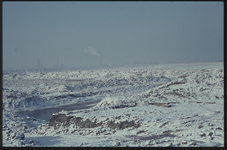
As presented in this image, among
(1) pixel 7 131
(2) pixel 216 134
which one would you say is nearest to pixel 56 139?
(1) pixel 7 131

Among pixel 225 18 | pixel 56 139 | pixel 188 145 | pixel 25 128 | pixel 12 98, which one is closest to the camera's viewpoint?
pixel 188 145

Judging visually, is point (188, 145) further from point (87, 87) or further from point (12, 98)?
point (87, 87)

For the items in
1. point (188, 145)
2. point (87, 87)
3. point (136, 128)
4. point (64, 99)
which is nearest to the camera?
point (188, 145)

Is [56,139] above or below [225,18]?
below

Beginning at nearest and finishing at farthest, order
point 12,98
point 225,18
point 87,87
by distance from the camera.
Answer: point 225,18 < point 12,98 < point 87,87

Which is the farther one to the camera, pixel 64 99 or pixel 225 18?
pixel 64 99

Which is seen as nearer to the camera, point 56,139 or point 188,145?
point 188,145

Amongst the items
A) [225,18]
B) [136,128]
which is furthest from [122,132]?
[225,18]

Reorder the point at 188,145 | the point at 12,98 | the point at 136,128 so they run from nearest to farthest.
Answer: the point at 188,145
the point at 136,128
the point at 12,98

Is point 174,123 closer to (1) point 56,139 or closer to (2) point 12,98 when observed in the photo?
(1) point 56,139

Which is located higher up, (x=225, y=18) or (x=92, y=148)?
(x=225, y=18)
